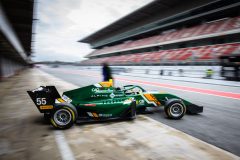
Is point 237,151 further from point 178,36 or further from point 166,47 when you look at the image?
point 166,47

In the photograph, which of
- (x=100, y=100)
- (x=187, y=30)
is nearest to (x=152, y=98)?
(x=100, y=100)

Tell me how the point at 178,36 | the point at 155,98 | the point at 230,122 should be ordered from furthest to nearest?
the point at 178,36 → the point at 155,98 → the point at 230,122

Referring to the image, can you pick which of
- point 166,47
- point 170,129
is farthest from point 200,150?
point 166,47

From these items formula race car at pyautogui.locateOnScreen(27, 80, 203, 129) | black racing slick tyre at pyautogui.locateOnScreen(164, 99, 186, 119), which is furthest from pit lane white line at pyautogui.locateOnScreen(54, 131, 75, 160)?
black racing slick tyre at pyautogui.locateOnScreen(164, 99, 186, 119)

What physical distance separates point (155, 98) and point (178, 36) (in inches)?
1223

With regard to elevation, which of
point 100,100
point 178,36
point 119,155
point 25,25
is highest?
point 178,36

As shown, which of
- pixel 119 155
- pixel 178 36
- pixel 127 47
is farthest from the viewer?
pixel 127 47

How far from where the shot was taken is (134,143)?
3289 mm

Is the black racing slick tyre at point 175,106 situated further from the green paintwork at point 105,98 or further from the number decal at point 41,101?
the number decal at point 41,101

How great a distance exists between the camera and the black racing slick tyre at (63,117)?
157 inches

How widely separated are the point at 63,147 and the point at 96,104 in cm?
141

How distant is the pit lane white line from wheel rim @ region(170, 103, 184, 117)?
9.05 ft

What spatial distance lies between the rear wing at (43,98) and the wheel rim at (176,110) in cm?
300

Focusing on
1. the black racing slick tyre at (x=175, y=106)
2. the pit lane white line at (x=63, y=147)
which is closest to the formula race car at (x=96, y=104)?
the black racing slick tyre at (x=175, y=106)
